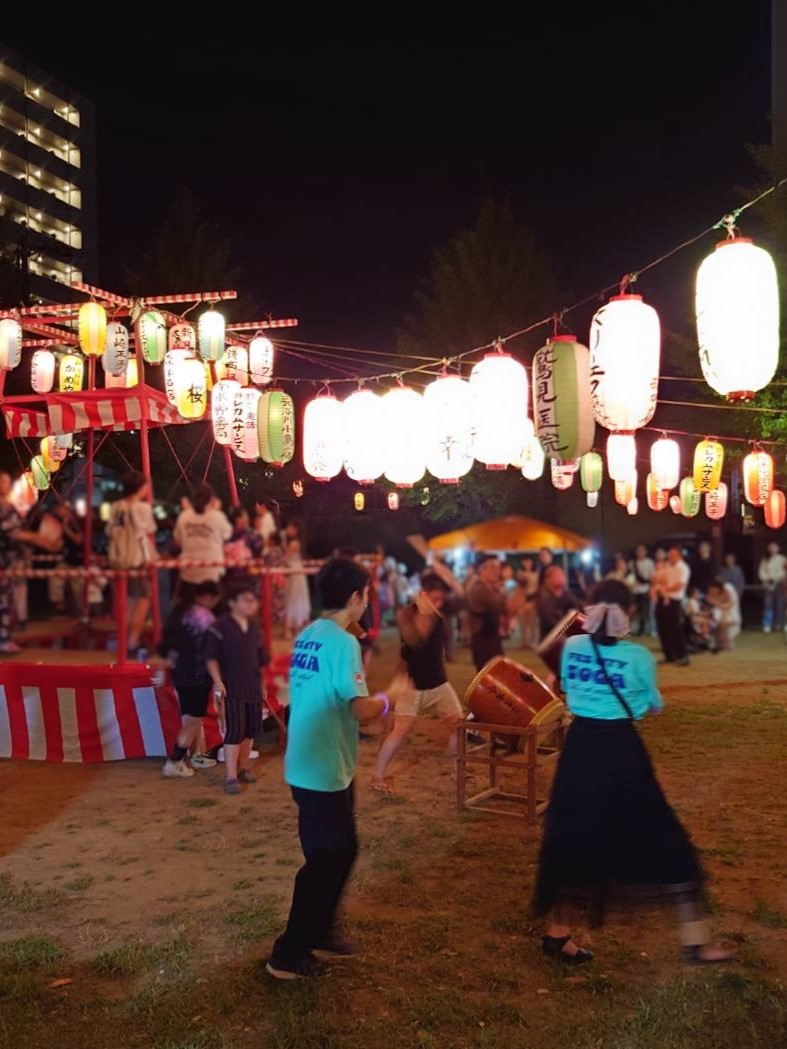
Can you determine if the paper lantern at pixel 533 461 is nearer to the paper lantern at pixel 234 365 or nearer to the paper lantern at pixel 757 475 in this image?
the paper lantern at pixel 757 475

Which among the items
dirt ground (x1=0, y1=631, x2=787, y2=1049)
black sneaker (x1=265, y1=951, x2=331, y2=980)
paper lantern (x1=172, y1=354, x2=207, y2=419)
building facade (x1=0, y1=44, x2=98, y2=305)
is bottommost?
dirt ground (x1=0, y1=631, x2=787, y2=1049)

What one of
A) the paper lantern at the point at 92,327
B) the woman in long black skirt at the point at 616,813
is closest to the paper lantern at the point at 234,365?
the paper lantern at the point at 92,327

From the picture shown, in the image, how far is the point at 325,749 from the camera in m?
3.83

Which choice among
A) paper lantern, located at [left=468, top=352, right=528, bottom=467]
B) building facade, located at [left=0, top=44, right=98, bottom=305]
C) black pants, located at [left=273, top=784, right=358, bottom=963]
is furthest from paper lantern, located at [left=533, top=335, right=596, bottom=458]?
building facade, located at [left=0, top=44, right=98, bottom=305]

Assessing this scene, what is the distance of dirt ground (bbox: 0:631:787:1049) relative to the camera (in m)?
3.67

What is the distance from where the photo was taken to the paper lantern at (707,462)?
15105 mm

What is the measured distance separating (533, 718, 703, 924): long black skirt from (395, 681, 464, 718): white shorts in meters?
3.11

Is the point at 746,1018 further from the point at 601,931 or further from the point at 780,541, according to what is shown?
the point at 780,541

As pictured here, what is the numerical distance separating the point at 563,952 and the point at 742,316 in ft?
17.3

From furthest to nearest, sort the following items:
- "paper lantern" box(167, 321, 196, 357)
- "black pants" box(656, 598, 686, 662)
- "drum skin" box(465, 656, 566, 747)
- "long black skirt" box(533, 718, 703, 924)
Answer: "black pants" box(656, 598, 686, 662), "paper lantern" box(167, 321, 196, 357), "drum skin" box(465, 656, 566, 747), "long black skirt" box(533, 718, 703, 924)

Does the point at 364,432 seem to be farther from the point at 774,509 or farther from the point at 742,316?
the point at 774,509

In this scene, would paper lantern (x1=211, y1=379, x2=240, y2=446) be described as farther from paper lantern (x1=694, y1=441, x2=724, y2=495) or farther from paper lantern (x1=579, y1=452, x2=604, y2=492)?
paper lantern (x1=694, y1=441, x2=724, y2=495)

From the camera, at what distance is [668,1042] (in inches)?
136

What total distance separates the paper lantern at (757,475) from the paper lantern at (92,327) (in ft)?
36.7
